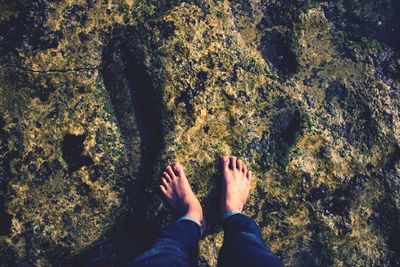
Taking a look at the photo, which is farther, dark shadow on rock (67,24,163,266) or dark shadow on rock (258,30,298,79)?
dark shadow on rock (258,30,298,79)

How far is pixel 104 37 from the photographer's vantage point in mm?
2615

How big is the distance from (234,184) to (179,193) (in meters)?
0.35

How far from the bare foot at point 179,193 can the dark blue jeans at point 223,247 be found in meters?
0.09

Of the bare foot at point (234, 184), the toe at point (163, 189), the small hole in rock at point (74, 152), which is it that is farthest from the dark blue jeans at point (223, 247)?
the small hole in rock at point (74, 152)

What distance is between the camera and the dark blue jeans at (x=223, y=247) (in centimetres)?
205

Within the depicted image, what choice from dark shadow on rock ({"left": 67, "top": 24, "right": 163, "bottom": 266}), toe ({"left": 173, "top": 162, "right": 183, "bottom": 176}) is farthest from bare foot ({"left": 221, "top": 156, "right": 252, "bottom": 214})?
dark shadow on rock ({"left": 67, "top": 24, "right": 163, "bottom": 266})

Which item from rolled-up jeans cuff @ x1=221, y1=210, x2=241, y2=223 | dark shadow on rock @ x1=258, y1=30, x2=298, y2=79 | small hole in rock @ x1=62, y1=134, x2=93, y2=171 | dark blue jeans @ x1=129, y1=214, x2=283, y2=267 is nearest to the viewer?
dark blue jeans @ x1=129, y1=214, x2=283, y2=267

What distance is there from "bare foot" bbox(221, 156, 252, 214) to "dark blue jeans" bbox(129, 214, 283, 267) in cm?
11

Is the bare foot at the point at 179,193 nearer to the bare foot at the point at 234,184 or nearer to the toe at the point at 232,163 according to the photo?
the bare foot at the point at 234,184

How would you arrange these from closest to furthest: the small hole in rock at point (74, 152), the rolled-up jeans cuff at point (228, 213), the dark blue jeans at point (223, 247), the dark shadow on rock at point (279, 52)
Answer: the dark blue jeans at point (223, 247), the rolled-up jeans cuff at point (228, 213), the small hole in rock at point (74, 152), the dark shadow on rock at point (279, 52)

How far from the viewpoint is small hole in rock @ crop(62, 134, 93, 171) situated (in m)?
2.49

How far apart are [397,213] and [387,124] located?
1.93ft

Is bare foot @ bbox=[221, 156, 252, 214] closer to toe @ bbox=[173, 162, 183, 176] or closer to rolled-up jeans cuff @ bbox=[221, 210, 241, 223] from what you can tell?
rolled-up jeans cuff @ bbox=[221, 210, 241, 223]

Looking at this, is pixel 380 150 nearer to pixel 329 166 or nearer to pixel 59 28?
pixel 329 166
